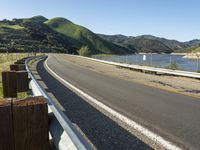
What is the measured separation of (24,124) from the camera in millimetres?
2908

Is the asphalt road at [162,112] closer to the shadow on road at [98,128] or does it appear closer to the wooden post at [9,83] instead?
the shadow on road at [98,128]

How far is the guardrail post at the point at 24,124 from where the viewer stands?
277cm

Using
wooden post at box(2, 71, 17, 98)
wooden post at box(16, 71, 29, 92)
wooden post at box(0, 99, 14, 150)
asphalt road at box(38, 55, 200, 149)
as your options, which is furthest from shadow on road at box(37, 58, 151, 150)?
wooden post at box(0, 99, 14, 150)

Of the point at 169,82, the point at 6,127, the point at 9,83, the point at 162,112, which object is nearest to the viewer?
the point at 6,127

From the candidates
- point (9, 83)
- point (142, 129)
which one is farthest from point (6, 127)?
point (9, 83)

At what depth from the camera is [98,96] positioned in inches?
440

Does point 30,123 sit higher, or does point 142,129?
point 30,123

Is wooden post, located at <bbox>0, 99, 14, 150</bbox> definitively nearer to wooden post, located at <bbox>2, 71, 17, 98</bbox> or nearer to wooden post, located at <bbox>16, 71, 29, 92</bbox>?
wooden post, located at <bbox>2, 71, 17, 98</bbox>

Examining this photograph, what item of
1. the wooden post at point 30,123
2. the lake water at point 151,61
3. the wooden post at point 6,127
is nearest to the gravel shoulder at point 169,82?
the lake water at point 151,61

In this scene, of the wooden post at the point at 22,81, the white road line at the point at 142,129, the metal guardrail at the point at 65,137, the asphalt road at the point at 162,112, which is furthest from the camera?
the wooden post at the point at 22,81

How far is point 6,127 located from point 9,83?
4641 mm

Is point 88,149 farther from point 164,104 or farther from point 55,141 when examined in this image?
point 164,104

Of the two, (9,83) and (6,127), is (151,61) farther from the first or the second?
(6,127)

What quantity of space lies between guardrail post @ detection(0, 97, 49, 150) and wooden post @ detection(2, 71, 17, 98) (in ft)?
14.7
